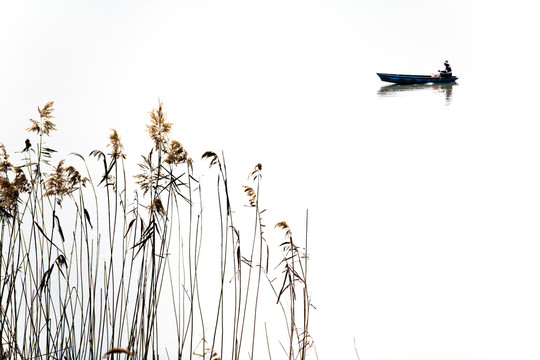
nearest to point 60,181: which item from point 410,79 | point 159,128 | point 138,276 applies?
point 159,128

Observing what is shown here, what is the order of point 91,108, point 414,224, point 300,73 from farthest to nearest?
1. point 300,73
2. point 91,108
3. point 414,224

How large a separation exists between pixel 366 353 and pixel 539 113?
1512 centimetres

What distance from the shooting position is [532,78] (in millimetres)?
29625

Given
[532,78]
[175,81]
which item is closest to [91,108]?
[175,81]

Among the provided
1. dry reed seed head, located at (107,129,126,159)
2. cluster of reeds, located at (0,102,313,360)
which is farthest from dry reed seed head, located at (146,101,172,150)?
dry reed seed head, located at (107,129,126,159)

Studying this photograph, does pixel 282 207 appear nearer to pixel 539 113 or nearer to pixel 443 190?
pixel 443 190

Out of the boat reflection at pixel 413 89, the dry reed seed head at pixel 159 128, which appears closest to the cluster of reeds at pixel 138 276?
the dry reed seed head at pixel 159 128

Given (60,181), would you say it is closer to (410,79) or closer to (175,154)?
(175,154)

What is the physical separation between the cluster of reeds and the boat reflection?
730 inches

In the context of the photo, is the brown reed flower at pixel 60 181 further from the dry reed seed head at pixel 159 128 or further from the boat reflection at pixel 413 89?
the boat reflection at pixel 413 89

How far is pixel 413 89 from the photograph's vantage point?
2789cm

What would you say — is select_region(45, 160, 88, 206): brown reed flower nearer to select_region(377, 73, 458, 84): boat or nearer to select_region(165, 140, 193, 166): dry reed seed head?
select_region(165, 140, 193, 166): dry reed seed head

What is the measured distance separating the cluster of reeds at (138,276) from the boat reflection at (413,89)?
18537mm

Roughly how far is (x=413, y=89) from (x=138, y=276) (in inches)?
940
